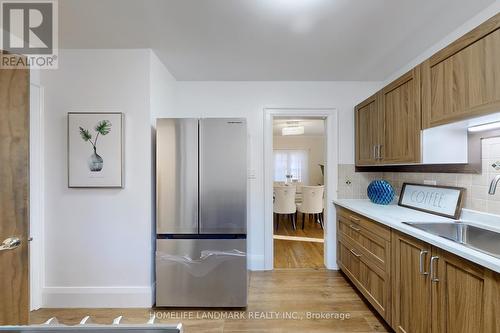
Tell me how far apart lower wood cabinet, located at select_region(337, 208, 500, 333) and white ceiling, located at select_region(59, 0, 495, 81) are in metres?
1.64

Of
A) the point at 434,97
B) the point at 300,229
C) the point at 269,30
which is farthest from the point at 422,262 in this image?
the point at 300,229

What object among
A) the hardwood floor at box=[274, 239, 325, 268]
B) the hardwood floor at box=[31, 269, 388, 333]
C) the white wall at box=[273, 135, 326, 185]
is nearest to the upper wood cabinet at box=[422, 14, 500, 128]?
the hardwood floor at box=[31, 269, 388, 333]

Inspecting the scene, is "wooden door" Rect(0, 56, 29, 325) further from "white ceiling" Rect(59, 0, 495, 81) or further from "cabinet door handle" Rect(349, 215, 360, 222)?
"cabinet door handle" Rect(349, 215, 360, 222)

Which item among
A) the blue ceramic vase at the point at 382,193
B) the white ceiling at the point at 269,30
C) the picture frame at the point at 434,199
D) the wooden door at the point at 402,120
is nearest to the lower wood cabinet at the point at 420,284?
the blue ceramic vase at the point at 382,193

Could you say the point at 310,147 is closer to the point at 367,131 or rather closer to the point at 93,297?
the point at 367,131

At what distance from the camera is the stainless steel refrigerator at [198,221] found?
2283 mm

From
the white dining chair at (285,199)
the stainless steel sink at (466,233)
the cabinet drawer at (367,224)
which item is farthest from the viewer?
the white dining chair at (285,199)

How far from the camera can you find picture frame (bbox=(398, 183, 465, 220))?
201 centimetres

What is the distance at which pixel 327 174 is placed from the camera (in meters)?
3.28

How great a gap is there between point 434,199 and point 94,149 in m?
3.17

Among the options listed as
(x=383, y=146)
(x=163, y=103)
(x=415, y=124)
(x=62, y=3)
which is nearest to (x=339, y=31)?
(x=415, y=124)

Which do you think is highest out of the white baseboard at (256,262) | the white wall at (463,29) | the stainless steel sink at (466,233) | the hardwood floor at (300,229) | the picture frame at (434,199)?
the white wall at (463,29)

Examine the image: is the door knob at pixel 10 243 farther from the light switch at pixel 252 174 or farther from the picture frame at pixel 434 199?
the picture frame at pixel 434 199

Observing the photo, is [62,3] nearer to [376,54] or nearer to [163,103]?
[163,103]
